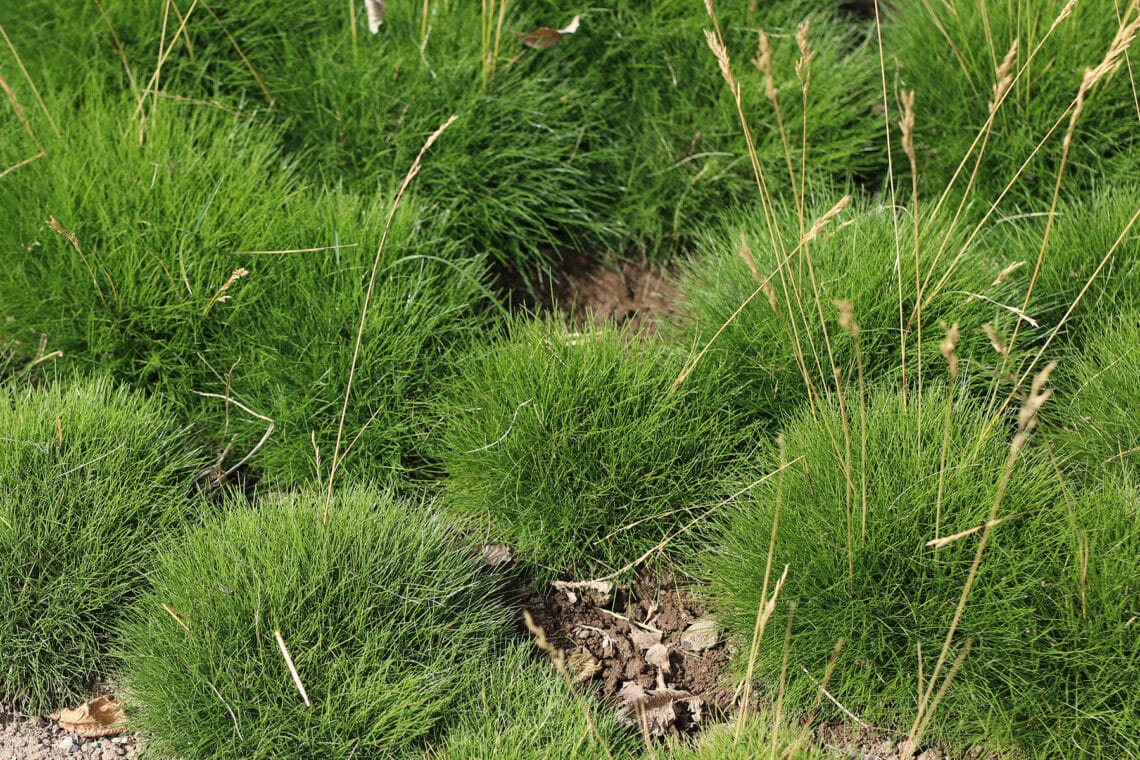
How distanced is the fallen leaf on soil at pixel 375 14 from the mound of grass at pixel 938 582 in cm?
201

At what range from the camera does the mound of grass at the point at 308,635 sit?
2.31 meters

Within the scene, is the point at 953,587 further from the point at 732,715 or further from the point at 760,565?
the point at 732,715

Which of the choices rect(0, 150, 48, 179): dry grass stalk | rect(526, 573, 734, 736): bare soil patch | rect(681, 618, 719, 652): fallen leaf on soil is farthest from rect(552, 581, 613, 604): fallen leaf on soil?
rect(0, 150, 48, 179): dry grass stalk

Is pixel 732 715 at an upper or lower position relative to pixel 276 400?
lower

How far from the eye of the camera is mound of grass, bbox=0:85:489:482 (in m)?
3.00

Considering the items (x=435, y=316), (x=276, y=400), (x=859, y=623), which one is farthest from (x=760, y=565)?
(x=276, y=400)

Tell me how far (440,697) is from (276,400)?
1026 millimetres

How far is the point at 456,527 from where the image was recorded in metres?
2.73

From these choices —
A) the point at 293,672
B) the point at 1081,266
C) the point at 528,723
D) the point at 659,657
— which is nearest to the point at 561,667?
the point at 528,723

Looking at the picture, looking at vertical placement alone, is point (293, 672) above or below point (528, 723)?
above

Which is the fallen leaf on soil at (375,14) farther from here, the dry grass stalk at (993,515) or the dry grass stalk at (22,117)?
the dry grass stalk at (993,515)

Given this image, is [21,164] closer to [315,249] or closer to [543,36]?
[315,249]

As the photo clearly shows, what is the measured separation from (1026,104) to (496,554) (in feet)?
7.33

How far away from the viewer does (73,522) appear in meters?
2.65
